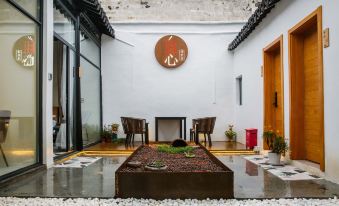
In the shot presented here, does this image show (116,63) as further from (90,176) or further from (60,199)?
(60,199)

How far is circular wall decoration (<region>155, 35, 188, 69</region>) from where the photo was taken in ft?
34.6

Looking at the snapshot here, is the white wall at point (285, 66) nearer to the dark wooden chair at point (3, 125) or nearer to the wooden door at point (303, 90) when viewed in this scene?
the wooden door at point (303, 90)

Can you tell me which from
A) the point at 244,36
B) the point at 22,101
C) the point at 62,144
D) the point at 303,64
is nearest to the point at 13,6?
the point at 22,101

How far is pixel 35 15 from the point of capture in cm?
532

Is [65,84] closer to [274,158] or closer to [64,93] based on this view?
[64,93]

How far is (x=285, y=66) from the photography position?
6.18 meters

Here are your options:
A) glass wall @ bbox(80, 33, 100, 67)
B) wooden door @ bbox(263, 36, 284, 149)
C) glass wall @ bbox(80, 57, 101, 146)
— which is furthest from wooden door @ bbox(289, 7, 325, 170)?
glass wall @ bbox(80, 33, 100, 67)

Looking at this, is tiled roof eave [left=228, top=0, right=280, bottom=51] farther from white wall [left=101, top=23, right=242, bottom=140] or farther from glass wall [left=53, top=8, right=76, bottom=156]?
glass wall [left=53, top=8, right=76, bottom=156]

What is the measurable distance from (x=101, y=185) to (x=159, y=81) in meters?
6.58

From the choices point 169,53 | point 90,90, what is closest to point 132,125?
point 90,90

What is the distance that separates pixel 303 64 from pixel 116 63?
6001 millimetres

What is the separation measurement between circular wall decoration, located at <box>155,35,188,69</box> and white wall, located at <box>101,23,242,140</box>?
0.44 feet

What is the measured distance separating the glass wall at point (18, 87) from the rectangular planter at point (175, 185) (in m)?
1.74

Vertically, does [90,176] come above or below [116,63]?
below
